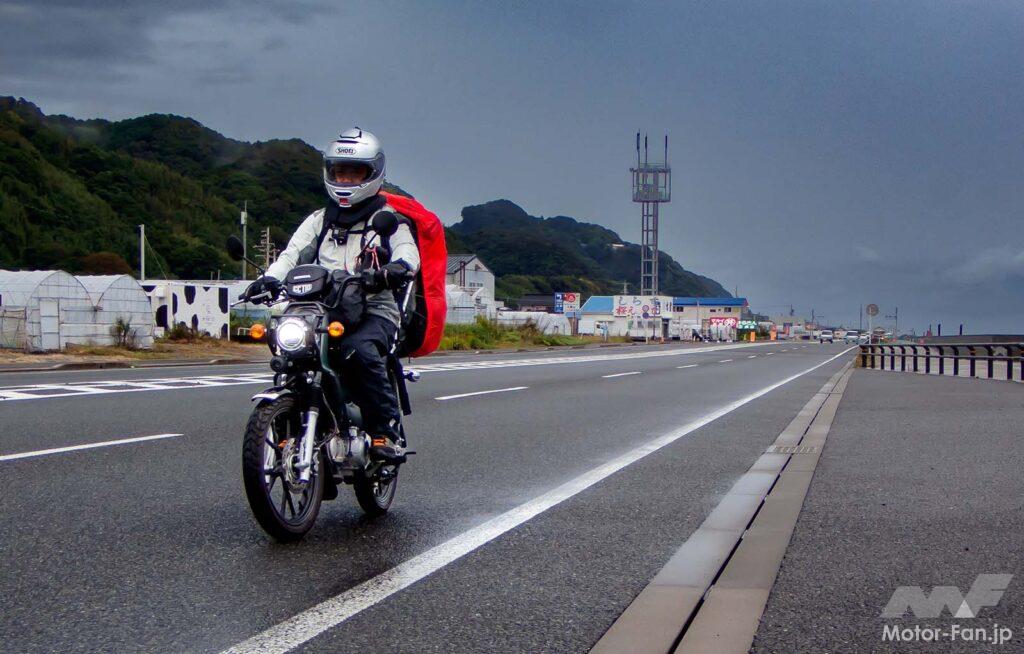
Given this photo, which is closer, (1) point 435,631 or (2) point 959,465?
(1) point 435,631

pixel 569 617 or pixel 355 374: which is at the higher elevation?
pixel 355 374

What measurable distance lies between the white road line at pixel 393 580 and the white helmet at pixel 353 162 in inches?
71.9

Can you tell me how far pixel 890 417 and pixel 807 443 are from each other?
339cm

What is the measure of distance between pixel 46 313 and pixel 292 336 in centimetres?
2830

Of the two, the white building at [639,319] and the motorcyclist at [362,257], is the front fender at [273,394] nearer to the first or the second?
the motorcyclist at [362,257]

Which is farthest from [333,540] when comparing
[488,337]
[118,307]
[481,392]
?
[488,337]

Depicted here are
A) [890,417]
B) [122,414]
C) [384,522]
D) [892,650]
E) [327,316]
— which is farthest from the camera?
[890,417]

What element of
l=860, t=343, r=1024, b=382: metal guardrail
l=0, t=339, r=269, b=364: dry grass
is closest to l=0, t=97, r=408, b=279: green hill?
l=0, t=339, r=269, b=364: dry grass

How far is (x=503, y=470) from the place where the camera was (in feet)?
23.6

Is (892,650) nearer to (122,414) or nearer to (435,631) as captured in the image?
(435,631)

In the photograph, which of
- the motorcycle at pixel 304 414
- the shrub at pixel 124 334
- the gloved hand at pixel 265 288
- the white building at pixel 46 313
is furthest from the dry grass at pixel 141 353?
the motorcycle at pixel 304 414

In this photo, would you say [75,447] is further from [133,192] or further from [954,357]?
[133,192]

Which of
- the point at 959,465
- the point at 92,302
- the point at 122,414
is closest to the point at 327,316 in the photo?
the point at 959,465

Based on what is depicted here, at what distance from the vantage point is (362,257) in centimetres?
508
